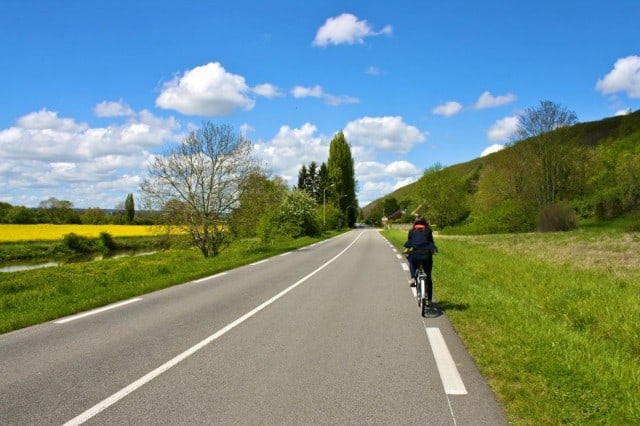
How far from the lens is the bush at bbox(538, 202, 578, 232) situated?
3556cm

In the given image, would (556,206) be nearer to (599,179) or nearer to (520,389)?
(599,179)

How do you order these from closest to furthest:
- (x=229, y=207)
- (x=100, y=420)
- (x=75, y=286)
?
(x=100, y=420), (x=75, y=286), (x=229, y=207)

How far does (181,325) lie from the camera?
7289 mm

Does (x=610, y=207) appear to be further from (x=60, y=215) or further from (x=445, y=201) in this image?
(x=60, y=215)

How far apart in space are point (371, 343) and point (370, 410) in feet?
7.28

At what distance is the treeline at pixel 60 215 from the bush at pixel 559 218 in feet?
167

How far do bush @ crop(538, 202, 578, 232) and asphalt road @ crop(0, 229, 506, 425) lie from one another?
104 feet

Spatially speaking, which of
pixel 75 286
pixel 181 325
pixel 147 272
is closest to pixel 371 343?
pixel 181 325

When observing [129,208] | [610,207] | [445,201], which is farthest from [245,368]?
[129,208]

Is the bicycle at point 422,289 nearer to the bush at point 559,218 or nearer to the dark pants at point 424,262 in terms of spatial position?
the dark pants at point 424,262

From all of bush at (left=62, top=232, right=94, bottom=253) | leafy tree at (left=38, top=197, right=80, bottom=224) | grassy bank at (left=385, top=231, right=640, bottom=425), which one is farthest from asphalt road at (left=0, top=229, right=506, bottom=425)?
leafy tree at (left=38, top=197, right=80, bottom=224)

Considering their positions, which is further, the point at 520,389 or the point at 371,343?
the point at 371,343

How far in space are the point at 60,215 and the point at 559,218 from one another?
77.4m

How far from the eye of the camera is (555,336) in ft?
19.3
